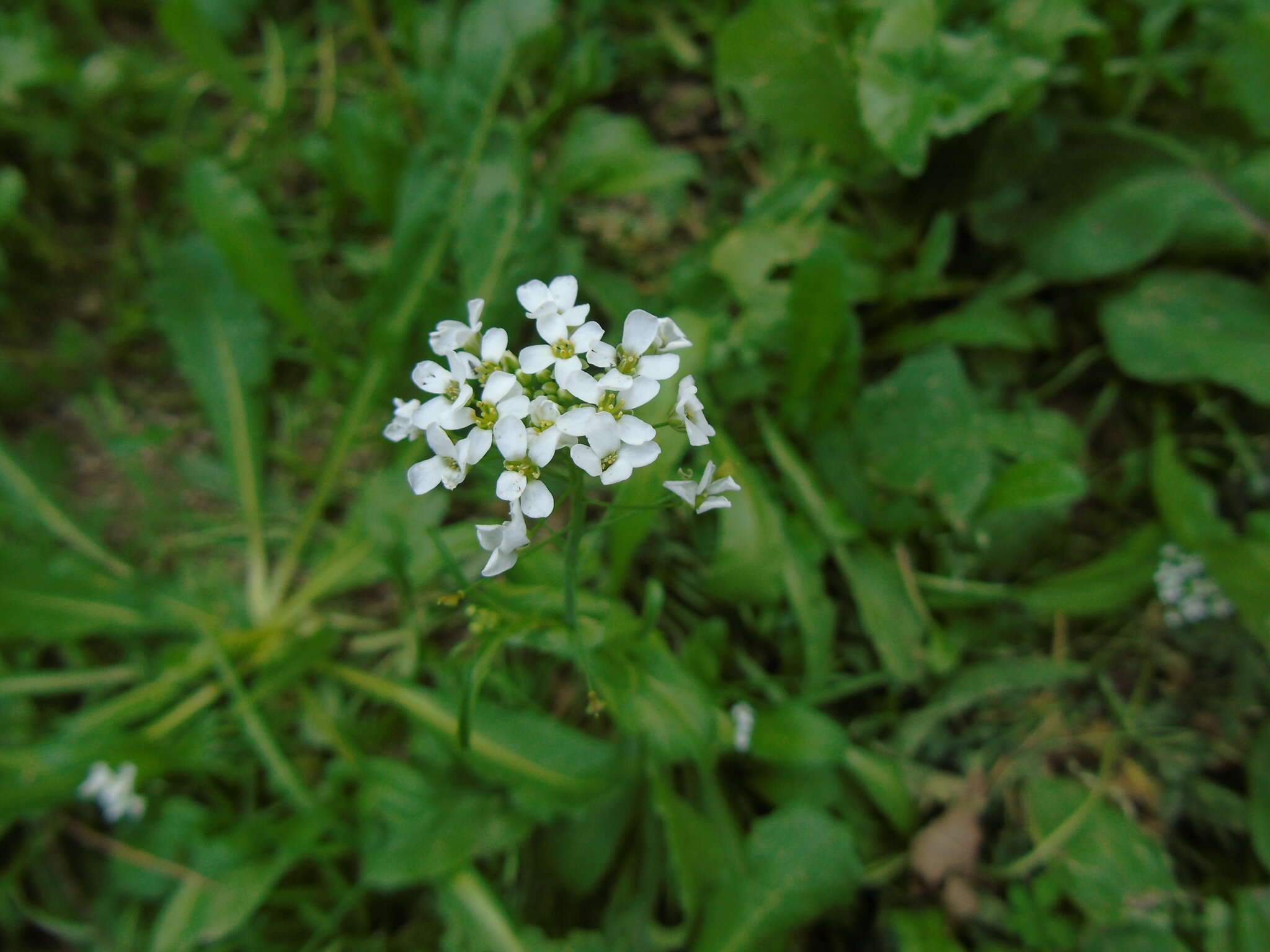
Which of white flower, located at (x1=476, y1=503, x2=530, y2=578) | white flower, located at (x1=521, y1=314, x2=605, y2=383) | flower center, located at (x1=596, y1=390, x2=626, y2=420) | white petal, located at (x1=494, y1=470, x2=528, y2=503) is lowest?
white flower, located at (x1=476, y1=503, x2=530, y2=578)

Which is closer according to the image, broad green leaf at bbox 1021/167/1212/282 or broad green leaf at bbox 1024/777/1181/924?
broad green leaf at bbox 1024/777/1181/924

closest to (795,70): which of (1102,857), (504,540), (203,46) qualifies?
(504,540)

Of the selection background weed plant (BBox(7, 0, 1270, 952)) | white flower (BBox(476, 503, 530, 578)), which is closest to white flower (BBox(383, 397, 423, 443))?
white flower (BBox(476, 503, 530, 578))

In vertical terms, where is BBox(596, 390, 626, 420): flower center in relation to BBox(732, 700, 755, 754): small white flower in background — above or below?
above

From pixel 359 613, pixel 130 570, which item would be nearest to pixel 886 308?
pixel 359 613

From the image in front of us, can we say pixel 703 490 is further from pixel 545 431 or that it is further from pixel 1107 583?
pixel 1107 583

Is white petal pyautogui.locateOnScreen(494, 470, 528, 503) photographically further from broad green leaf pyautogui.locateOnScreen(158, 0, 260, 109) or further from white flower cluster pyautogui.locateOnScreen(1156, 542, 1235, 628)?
broad green leaf pyautogui.locateOnScreen(158, 0, 260, 109)

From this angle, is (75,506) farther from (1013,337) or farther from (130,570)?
(1013,337)
